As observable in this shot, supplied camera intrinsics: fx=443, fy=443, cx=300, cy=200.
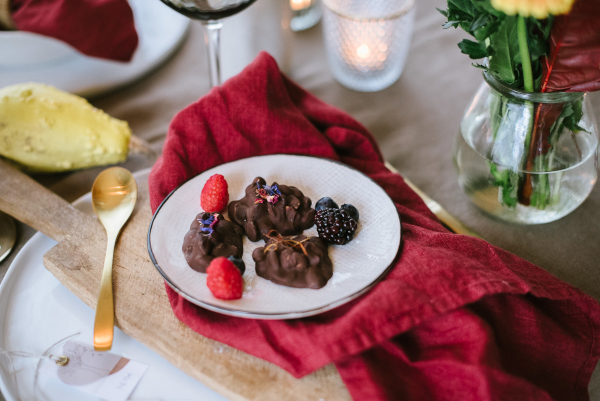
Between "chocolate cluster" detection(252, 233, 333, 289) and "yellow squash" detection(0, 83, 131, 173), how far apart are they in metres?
0.42

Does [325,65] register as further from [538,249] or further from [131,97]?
[538,249]

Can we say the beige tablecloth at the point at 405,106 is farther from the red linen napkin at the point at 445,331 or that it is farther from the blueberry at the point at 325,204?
the blueberry at the point at 325,204

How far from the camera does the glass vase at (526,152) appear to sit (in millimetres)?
594

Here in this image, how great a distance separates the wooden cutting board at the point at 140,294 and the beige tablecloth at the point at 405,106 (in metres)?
0.08

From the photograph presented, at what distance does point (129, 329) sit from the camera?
0.56m

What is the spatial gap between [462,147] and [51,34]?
87 centimetres

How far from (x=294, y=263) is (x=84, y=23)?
2.53 ft

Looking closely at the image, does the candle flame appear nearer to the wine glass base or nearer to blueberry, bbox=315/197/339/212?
blueberry, bbox=315/197/339/212

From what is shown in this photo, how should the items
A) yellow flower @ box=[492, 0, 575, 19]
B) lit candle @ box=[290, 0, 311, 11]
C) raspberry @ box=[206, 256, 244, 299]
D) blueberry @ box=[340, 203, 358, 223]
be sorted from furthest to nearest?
lit candle @ box=[290, 0, 311, 11]
blueberry @ box=[340, 203, 358, 223]
raspberry @ box=[206, 256, 244, 299]
yellow flower @ box=[492, 0, 575, 19]

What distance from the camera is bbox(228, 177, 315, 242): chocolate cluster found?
2.01ft

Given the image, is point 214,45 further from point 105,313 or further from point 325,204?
point 105,313

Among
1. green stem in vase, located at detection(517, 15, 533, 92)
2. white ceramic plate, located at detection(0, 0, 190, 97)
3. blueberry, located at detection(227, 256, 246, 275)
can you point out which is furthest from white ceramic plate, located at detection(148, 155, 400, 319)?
white ceramic plate, located at detection(0, 0, 190, 97)

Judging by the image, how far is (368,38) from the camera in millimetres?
925

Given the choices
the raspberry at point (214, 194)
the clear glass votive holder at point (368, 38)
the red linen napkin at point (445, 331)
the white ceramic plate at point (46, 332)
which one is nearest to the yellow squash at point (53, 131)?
the white ceramic plate at point (46, 332)
